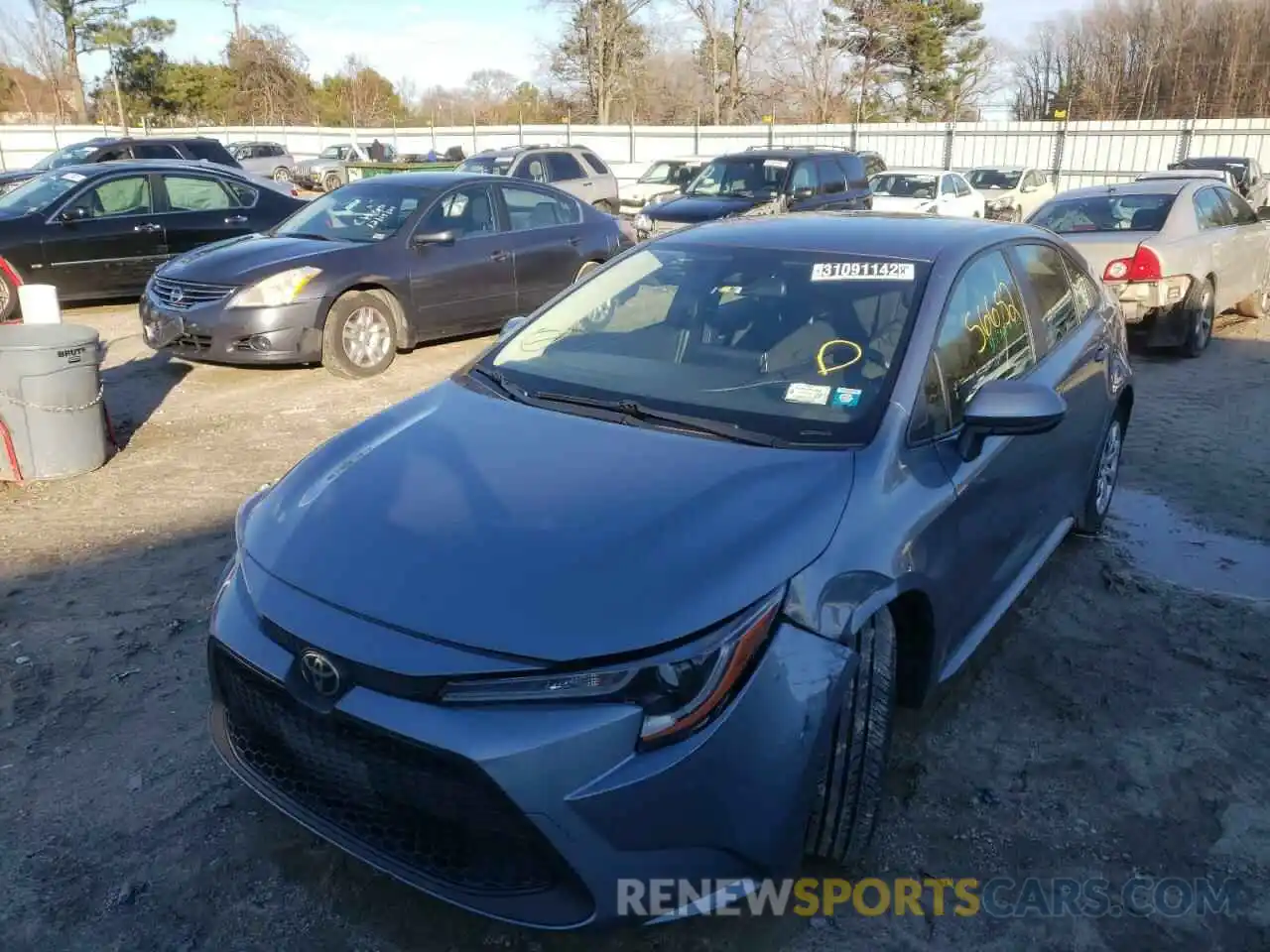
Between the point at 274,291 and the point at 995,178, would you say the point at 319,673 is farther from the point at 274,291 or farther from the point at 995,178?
the point at 995,178

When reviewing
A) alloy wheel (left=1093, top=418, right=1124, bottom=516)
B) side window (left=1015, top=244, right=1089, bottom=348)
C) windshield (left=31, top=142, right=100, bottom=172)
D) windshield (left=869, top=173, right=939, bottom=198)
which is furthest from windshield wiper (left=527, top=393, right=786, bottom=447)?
windshield (left=869, top=173, right=939, bottom=198)

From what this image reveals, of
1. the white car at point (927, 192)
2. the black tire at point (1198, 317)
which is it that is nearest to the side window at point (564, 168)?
the white car at point (927, 192)

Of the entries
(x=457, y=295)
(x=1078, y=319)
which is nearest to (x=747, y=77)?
(x=457, y=295)

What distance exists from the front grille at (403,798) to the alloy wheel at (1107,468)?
3.67 m

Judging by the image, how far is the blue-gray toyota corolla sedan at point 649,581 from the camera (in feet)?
6.56

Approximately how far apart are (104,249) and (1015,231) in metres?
9.71

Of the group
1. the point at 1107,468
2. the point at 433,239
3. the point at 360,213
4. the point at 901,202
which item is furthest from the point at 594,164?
the point at 1107,468

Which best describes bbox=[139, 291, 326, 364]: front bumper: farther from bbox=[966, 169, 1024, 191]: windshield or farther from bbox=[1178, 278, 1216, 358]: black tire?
bbox=[966, 169, 1024, 191]: windshield

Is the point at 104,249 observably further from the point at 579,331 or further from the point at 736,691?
the point at 736,691

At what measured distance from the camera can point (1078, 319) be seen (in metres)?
4.28

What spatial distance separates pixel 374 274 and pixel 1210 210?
8.19m

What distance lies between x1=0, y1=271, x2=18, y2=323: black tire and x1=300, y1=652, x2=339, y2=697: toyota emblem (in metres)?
9.57

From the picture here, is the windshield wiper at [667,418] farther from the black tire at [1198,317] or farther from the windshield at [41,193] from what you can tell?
the windshield at [41,193]

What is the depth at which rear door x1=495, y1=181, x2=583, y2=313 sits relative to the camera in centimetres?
906
